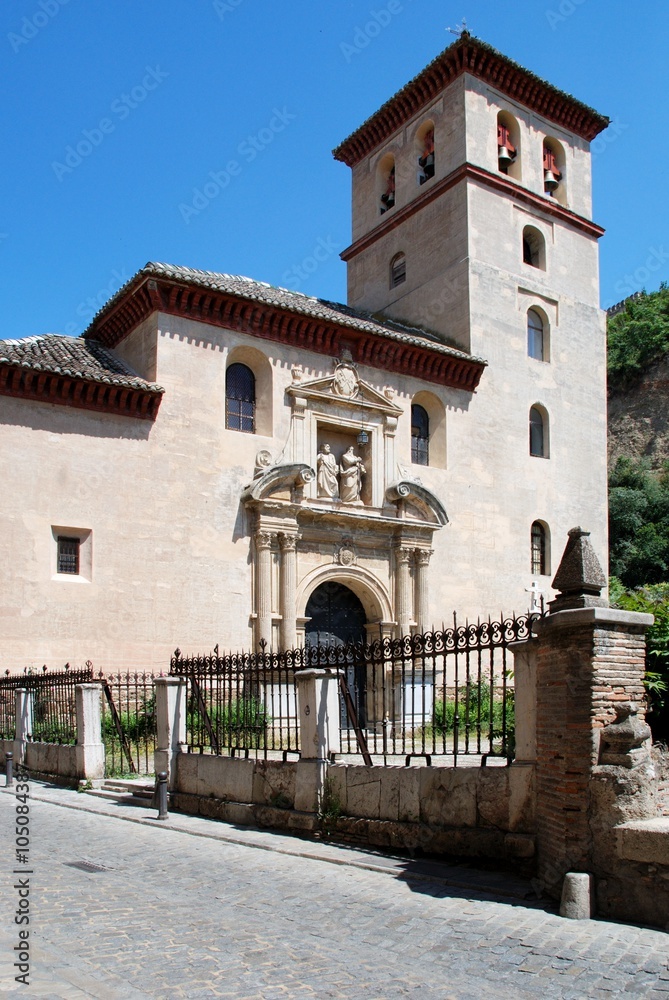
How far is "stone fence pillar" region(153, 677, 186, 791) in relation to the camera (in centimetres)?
1213

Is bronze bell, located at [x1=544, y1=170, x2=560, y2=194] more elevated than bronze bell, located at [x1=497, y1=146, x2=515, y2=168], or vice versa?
bronze bell, located at [x1=497, y1=146, x2=515, y2=168]

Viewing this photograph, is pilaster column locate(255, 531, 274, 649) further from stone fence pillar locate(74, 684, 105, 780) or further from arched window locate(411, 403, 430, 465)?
stone fence pillar locate(74, 684, 105, 780)

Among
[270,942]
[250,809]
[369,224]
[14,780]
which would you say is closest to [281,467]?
[14,780]

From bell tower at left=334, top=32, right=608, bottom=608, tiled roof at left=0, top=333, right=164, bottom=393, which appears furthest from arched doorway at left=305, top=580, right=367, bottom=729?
A: tiled roof at left=0, top=333, right=164, bottom=393

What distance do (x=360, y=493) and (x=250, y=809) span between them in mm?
11413

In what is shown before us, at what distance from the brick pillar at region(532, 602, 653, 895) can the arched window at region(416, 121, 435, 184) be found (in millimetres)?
21666

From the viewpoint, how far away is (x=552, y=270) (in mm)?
25969

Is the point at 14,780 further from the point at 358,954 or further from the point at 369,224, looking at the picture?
the point at 369,224

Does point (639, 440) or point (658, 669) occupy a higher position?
point (639, 440)

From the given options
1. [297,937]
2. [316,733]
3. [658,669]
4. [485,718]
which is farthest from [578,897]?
[485,718]

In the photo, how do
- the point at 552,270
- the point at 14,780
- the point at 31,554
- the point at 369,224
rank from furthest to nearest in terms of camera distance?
the point at 369,224, the point at 552,270, the point at 31,554, the point at 14,780

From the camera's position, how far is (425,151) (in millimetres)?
26844

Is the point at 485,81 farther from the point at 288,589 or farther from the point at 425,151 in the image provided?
the point at 288,589

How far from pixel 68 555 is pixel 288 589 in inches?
176
